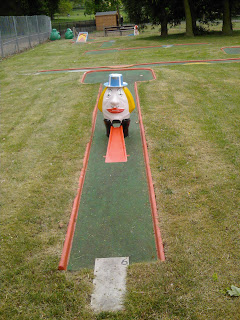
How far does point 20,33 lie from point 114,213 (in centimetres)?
2399

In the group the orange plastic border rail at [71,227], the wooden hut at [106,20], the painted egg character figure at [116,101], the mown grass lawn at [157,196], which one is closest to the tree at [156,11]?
the wooden hut at [106,20]

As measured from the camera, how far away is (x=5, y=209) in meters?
5.80

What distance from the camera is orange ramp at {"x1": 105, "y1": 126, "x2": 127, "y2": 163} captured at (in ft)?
24.3

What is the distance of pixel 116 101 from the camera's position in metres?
7.38

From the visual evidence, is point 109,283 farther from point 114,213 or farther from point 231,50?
point 231,50

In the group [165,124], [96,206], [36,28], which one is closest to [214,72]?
[165,124]

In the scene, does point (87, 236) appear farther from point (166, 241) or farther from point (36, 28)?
point (36, 28)

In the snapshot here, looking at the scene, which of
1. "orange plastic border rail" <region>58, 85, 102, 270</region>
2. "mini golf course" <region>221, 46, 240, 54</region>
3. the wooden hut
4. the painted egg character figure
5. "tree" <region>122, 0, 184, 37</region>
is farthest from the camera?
the wooden hut

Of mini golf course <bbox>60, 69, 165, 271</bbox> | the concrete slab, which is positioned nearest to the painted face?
mini golf course <bbox>60, 69, 165, 271</bbox>

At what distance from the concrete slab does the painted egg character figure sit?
406 cm

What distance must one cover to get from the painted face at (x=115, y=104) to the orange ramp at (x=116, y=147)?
1.77 feet

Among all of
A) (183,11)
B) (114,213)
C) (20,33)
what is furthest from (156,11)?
(114,213)

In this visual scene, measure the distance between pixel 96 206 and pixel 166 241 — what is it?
5.39 feet

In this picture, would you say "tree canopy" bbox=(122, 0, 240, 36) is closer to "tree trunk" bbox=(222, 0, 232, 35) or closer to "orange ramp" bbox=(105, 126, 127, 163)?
"tree trunk" bbox=(222, 0, 232, 35)
